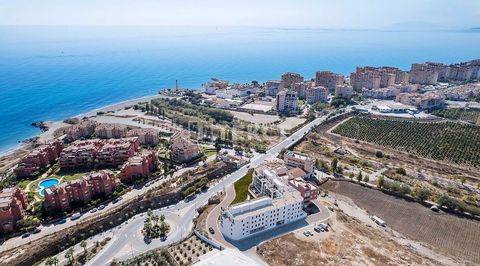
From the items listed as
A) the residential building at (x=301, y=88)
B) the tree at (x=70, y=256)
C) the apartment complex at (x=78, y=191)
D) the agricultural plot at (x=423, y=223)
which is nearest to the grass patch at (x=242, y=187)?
the agricultural plot at (x=423, y=223)

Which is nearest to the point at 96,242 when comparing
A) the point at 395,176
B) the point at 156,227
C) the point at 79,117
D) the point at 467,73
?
the point at 156,227

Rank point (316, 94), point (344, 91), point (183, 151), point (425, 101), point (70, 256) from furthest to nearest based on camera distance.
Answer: point (344, 91) → point (316, 94) → point (425, 101) → point (183, 151) → point (70, 256)

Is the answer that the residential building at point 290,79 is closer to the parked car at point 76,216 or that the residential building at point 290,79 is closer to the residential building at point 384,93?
the residential building at point 384,93

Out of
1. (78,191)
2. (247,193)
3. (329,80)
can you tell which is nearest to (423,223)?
(247,193)

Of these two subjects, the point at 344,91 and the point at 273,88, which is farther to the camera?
the point at 273,88

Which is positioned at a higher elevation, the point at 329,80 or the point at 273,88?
the point at 329,80

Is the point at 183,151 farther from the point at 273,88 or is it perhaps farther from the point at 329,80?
the point at 329,80

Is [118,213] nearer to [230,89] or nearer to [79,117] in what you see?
[79,117]
